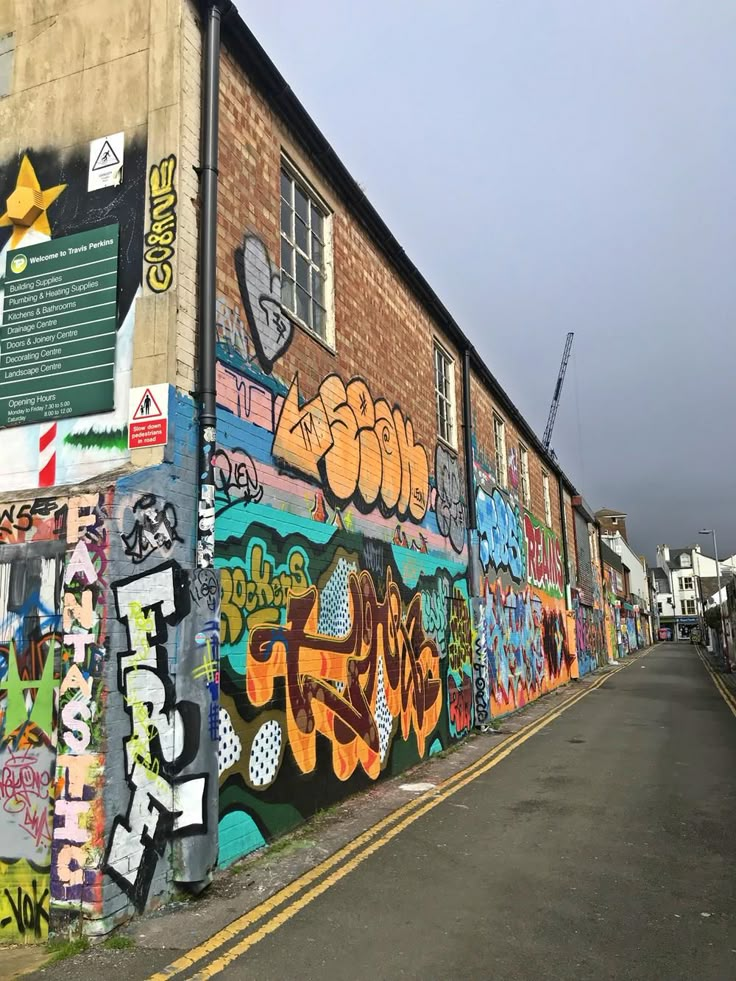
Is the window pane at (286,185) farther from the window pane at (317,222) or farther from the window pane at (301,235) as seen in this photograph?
the window pane at (317,222)

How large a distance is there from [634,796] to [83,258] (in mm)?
8338

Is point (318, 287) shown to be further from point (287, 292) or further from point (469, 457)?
point (469, 457)

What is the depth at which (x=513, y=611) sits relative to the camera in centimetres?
1828

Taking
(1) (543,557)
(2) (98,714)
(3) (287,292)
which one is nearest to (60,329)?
(3) (287,292)

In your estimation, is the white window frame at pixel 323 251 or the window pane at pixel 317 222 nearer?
the white window frame at pixel 323 251

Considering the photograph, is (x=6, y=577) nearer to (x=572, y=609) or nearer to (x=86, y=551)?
(x=86, y=551)

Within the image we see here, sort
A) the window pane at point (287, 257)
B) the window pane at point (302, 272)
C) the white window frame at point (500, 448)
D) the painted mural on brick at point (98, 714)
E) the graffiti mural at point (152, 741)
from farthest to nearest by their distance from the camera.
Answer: the white window frame at point (500, 448)
the window pane at point (302, 272)
the window pane at point (287, 257)
the graffiti mural at point (152, 741)
the painted mural on brick at point (98, 714)

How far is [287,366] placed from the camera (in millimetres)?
7805

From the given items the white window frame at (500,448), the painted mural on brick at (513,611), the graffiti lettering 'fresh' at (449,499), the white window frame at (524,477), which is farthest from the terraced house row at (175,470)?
the white window frame at (524,477)

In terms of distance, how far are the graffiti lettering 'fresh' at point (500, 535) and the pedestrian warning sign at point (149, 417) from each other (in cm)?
1037

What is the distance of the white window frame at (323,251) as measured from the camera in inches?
326

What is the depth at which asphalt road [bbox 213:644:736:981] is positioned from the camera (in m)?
4.43

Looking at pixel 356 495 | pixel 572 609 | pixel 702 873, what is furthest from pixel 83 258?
pixel 572 609

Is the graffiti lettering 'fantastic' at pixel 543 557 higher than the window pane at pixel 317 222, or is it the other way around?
the window pane at pixel 317 222
